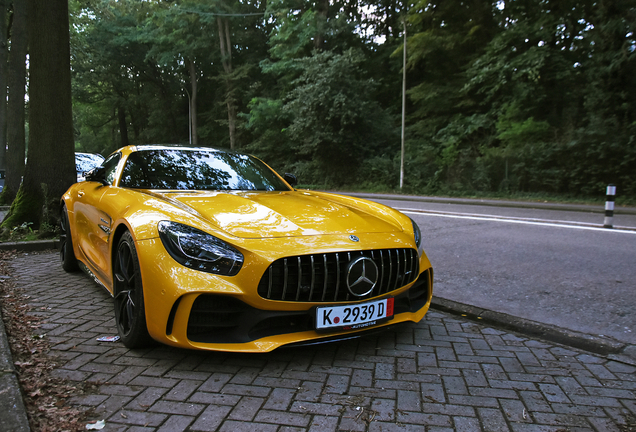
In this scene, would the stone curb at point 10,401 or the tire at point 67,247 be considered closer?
the stone curb at point 10,401

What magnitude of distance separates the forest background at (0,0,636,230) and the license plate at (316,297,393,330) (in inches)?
468

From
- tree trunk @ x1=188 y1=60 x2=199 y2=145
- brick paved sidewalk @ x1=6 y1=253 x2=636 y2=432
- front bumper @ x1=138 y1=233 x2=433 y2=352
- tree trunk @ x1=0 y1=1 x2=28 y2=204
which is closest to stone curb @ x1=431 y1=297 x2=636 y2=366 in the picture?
brick paved sidewalk @ x1=6 y1=253 x2=636 y2=432

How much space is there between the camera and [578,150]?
15.4 metres

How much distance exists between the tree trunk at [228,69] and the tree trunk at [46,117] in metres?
24.3

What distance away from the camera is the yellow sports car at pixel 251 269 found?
238 centimetres

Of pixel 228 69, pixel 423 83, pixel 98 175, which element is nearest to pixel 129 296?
pixel 98 175

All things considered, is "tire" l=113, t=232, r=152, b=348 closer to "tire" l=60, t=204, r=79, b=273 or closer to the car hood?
the car hood

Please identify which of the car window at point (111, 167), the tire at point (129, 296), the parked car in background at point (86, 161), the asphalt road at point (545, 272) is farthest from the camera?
the parked car in background at point (86, 161)

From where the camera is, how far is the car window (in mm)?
3902

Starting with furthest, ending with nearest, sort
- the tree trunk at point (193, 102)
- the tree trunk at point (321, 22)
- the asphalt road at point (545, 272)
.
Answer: the tree trunk at point (193, 102) < the tree trunk at point (321, 22) < the asphalt road at point (545, 272)

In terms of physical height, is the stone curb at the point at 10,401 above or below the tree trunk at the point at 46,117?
below

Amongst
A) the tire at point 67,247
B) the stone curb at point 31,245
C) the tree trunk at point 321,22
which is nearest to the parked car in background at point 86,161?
the stone curb at point 31,245

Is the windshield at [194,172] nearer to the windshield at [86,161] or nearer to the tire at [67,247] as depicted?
the tire at [67,247]

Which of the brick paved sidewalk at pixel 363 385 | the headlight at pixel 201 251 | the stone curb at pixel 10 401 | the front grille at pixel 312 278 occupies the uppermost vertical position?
the headlight at pixel 201 251
